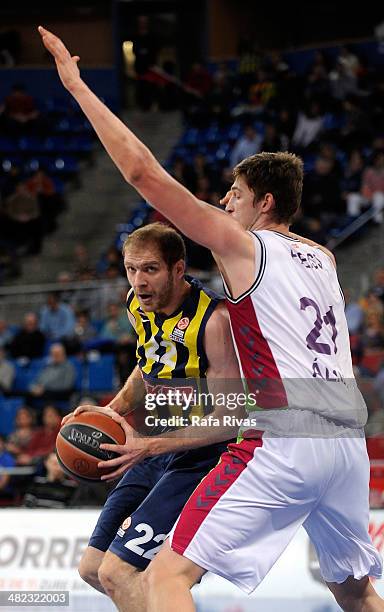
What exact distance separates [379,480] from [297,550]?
1730 mm

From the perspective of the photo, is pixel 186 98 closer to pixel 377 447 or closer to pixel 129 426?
pixel 377 447

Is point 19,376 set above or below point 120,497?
below

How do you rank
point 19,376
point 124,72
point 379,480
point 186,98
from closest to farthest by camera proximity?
point 379,480 → point 19,376 → point 186,98 → point 124,72

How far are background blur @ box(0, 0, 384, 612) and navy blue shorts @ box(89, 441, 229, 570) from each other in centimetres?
215

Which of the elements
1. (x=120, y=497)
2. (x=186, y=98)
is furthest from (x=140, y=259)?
(x=186, y=98)

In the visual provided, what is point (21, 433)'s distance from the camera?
1020cm

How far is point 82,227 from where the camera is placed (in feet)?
56.1

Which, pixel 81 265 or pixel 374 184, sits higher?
pixel 374 184

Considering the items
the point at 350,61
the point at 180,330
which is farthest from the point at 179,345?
the point at 350,61

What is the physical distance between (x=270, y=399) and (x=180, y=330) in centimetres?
68

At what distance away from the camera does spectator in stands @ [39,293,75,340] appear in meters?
12.4

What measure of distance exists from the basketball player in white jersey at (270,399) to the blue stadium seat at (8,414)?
729 cm

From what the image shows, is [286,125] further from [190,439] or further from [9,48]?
[190,439]

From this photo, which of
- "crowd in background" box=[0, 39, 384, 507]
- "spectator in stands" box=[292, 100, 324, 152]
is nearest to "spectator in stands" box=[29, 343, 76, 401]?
"crowd in background" box=[0, 39, 384, 507]
